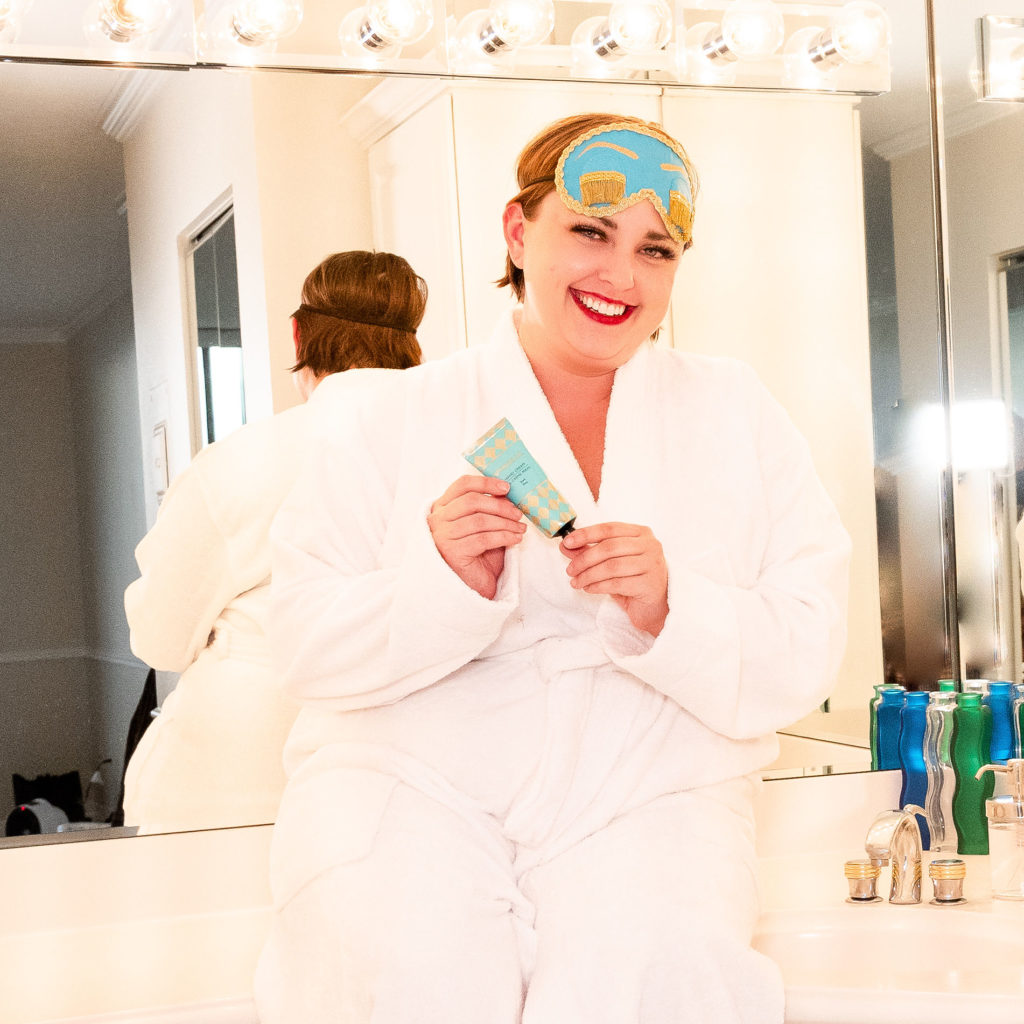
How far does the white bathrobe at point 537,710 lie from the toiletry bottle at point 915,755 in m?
0.39

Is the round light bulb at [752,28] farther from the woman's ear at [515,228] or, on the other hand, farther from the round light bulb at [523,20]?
the woman's ear at [515,228]

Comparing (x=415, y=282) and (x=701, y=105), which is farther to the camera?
(x=701, y=105)

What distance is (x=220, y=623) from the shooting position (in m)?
1.39

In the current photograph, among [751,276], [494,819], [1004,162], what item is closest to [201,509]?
[494,819]

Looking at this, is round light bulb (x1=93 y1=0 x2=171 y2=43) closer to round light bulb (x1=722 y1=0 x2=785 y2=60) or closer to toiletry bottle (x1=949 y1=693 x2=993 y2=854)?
round light bulb (x1=722 y1=0 x2=785 y2=60)

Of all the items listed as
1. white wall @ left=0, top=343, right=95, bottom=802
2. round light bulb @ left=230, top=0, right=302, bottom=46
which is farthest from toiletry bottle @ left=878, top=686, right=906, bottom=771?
A: round light bulb @ left=230, top=0, right=302, bottom=46

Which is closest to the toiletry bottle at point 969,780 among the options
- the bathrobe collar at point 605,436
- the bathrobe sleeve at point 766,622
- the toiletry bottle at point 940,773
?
the toiletry bottle at point 940,773

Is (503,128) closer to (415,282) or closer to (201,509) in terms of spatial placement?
(415,282)

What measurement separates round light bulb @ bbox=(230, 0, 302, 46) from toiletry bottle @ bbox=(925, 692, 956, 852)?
3.46 feet

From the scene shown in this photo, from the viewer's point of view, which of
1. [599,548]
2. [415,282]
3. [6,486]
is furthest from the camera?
[415,282]

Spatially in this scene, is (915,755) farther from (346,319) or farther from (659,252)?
(346,319)

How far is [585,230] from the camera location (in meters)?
1.22

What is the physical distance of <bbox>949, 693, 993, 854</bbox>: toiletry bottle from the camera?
156cm

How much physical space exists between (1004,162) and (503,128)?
2.18ft
